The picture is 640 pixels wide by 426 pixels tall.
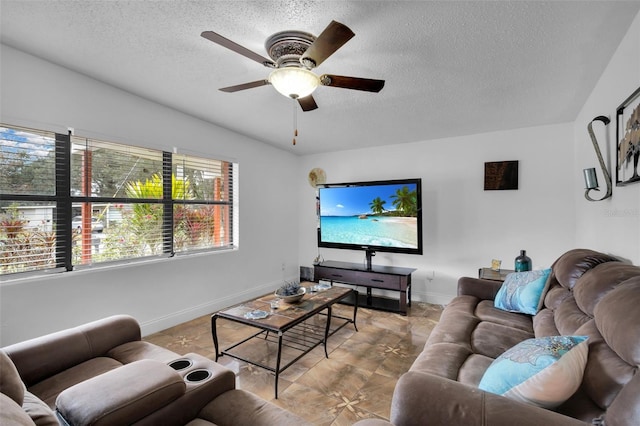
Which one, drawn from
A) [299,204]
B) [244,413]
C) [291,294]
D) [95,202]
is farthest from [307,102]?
[299,204]

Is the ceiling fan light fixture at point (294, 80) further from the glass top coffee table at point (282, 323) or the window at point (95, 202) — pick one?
the window at point (95, 202)

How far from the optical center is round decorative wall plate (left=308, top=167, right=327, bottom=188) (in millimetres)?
4902

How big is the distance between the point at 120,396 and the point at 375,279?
304 centimetres

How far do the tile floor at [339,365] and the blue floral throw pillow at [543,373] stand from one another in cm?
98

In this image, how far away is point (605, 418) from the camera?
2.92 feet

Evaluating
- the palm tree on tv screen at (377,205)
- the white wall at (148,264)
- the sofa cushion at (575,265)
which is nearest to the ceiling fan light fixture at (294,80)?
the white wall at (148,264)

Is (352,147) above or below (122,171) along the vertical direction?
above

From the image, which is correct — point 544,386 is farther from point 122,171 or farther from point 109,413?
point 122,171

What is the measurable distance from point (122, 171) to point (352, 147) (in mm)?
3024

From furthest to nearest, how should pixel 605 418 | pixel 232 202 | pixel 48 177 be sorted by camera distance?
pixel 232 202, pixel 48 177, pixel 605 418

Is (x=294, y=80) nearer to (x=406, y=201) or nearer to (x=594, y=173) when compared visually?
(x=594, y=173)

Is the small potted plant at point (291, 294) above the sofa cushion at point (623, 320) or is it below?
below

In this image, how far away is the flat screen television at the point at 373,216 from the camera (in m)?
3.75

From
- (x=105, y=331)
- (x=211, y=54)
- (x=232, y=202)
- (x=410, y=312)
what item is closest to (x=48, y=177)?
(x=105, y=331)
